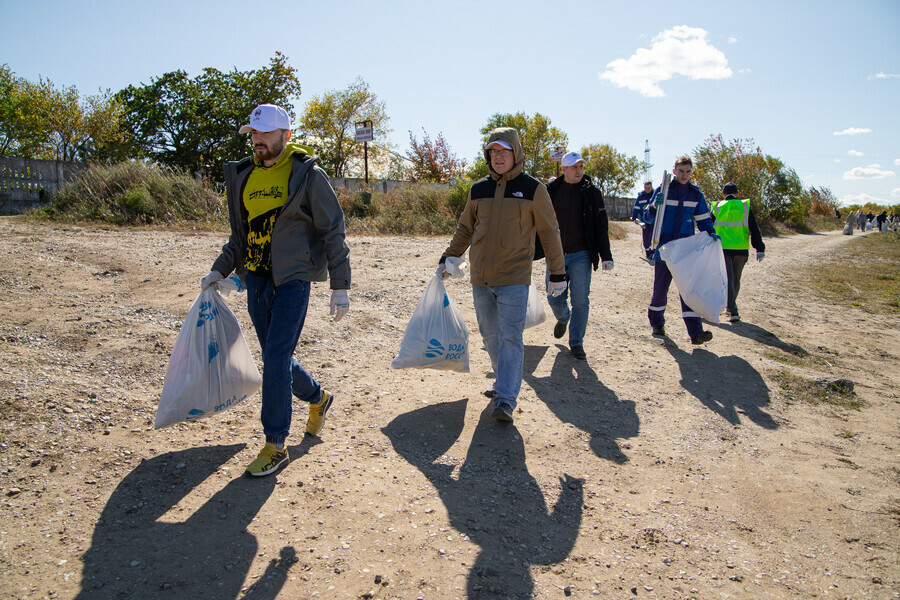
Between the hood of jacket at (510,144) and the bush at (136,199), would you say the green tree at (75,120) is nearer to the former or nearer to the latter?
the bush at (136,199)

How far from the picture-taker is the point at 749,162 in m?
31.8

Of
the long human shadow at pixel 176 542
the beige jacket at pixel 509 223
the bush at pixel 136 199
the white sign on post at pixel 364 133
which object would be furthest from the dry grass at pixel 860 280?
the white sign on post at pixel 364 133

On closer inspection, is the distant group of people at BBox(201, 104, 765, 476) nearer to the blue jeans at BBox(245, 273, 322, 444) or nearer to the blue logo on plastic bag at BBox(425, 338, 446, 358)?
the blue jeans at BBox(245, 273, 322, 444)

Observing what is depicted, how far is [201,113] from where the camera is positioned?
20.9m

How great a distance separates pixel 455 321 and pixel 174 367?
1.77 m

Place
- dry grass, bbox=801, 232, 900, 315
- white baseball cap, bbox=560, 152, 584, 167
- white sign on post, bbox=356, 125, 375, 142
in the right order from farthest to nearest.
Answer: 1. white sign on post, bbox=356, 125, 375, 142
2. dry grass, bbox=801, 232, 900, 315
3. white baseball cap, bbox=560, 152, 584, 167

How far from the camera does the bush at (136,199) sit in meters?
11.3

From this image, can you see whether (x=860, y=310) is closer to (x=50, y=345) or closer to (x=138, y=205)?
(x=50, y=345)

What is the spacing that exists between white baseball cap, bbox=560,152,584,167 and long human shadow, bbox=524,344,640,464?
68.0 inches

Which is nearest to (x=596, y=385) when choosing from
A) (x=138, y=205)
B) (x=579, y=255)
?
(x=579, y=255)

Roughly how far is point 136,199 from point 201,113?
11001 millimetres

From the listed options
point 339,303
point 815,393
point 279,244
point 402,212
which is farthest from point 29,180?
point 815,393

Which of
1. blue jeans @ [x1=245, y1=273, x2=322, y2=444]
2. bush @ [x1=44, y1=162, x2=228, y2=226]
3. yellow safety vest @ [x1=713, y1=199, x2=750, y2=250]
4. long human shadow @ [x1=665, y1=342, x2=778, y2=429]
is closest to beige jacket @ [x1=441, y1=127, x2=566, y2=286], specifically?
blue jeans @ [x1=245, y1=273, x2=322, y2=444]

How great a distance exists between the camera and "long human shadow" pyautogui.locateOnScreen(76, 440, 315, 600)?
84.1 inches
